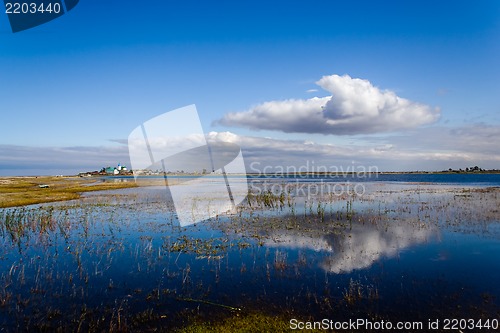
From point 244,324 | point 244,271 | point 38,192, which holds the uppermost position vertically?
point 38,192

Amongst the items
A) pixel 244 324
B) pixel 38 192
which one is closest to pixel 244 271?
pixel 244 324

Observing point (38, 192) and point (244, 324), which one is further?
→ point (38, 192)

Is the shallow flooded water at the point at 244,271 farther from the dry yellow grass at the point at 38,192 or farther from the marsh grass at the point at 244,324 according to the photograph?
the dry yellow grass at the point at 38,192

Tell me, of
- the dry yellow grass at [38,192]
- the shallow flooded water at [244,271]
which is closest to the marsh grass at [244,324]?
the shallow flooded water at [244,271]

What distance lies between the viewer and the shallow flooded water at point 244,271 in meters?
10.7

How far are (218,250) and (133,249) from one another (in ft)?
18.2

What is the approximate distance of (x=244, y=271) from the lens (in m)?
14.7

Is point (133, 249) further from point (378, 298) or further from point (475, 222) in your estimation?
point (475, 222)

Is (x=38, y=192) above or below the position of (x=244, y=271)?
above

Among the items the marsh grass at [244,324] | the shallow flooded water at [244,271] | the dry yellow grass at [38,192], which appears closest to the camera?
the marsh grass at [244,324]

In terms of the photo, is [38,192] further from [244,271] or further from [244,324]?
[244,324]

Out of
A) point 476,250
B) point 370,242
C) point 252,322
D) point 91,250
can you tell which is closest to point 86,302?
point 252,322

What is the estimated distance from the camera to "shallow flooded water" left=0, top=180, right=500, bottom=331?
35.1ft

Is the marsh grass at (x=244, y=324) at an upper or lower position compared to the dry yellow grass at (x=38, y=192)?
lower
